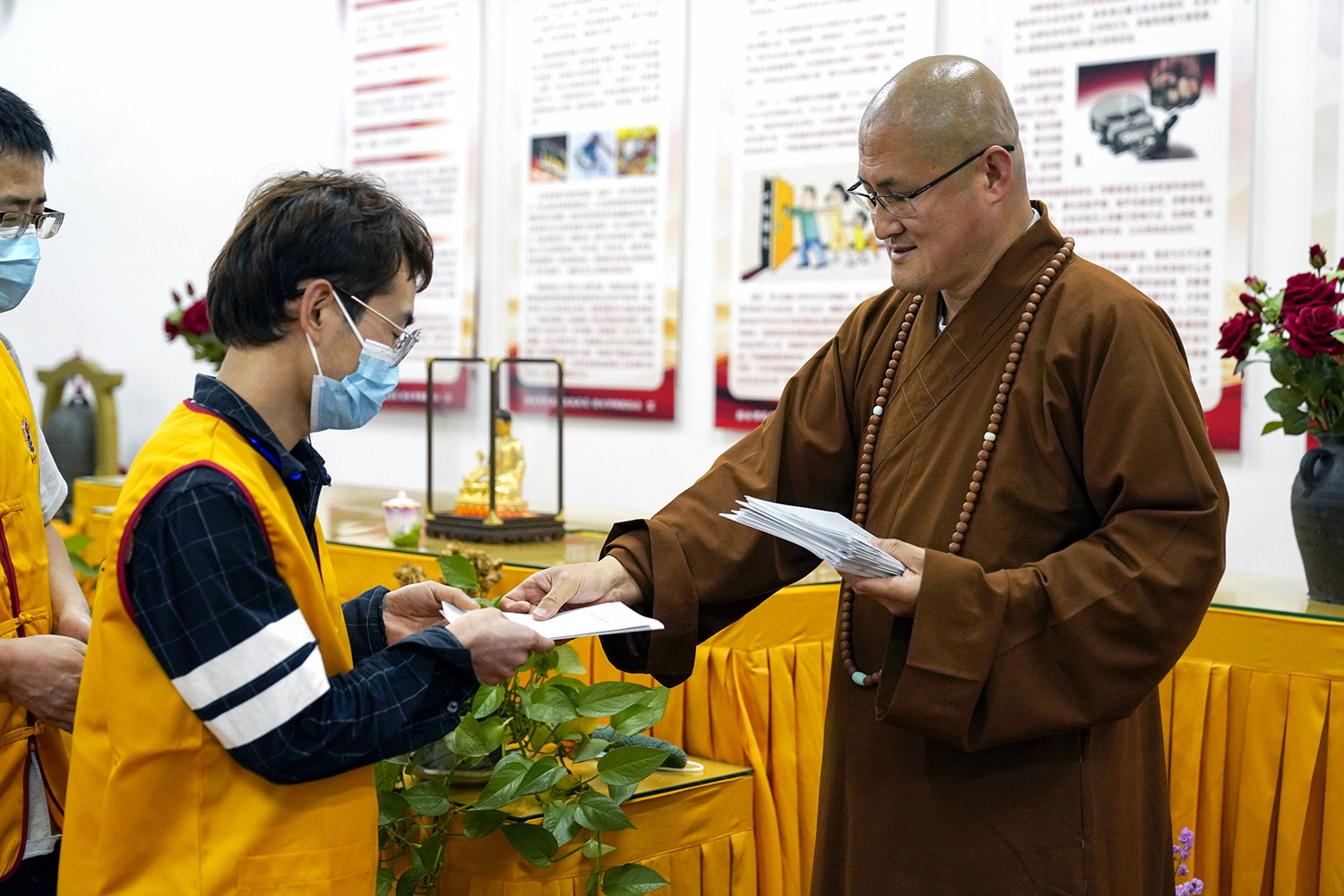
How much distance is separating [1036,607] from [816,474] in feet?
1.42

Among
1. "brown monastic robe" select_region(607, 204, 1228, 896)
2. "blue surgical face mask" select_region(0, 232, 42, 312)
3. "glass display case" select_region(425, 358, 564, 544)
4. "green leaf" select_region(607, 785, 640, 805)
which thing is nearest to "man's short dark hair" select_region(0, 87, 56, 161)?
"blue surgical face mask" select_region(0, 232, 42, 312)

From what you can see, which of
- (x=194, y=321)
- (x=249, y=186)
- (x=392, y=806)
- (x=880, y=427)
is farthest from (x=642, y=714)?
(x=249, y=186)

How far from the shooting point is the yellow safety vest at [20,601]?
1.41 metres

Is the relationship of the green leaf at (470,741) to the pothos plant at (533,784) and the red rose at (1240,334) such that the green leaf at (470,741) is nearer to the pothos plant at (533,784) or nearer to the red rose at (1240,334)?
the pothos plant at (533,784)

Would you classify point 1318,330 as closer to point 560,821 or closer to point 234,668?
point 560,821

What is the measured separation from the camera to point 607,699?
1737mm

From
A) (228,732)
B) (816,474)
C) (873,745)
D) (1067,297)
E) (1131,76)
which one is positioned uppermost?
(1131,76)

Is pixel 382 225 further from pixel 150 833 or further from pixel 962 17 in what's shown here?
pixel 962 17

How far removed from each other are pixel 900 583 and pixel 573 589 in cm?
42

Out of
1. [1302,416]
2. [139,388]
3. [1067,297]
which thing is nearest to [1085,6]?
[1302,416]

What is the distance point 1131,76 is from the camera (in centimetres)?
275

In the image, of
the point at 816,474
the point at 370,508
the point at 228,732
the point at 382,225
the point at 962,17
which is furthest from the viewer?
the point at 370,508

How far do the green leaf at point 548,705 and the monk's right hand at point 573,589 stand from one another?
0.26 meters

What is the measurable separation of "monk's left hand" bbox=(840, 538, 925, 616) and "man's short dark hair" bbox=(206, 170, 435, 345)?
588 millimetres
